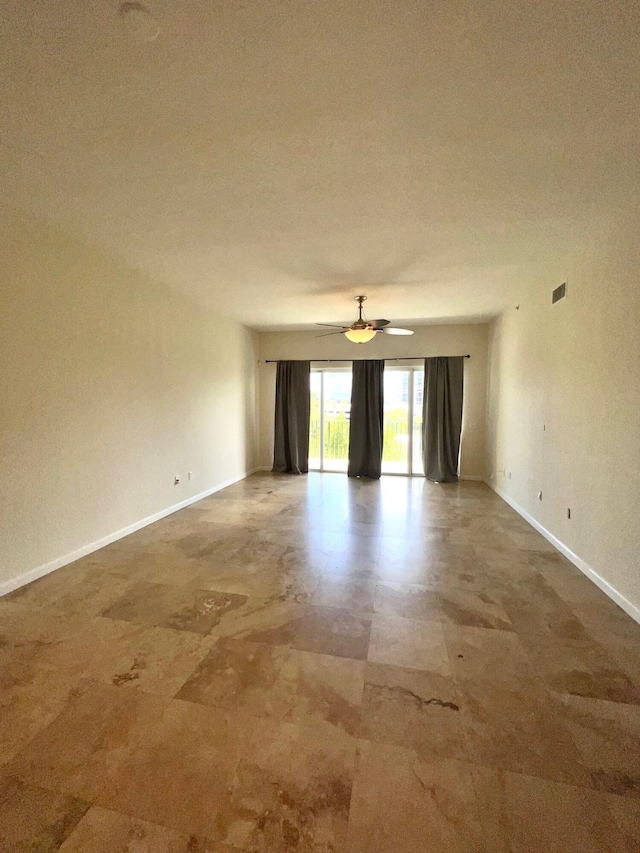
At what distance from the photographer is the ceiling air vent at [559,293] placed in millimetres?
3232

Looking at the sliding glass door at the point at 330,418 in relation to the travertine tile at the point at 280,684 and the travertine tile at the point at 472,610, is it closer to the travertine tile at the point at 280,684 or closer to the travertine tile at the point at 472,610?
the travertine tile at the point at 472,610

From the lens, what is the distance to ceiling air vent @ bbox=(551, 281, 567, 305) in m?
3.23

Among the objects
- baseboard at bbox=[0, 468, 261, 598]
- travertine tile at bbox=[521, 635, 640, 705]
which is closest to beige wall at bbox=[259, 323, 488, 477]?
baseboard at bbox=[0, 468, 261, 598]

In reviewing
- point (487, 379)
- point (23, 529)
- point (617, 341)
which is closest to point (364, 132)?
point (617, 341)

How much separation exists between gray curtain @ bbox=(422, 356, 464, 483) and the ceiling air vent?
260 centimetres

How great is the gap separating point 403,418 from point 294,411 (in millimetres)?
2061

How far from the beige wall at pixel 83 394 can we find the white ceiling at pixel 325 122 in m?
0.43

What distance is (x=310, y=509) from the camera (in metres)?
4.54

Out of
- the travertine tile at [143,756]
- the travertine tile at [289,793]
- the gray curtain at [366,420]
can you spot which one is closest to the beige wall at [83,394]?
the travertine tile at [143,756]

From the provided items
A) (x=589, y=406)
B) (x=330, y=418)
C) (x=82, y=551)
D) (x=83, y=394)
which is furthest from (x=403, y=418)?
(x=82, y=551)

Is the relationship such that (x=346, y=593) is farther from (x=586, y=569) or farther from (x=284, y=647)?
(x=586, y=569)

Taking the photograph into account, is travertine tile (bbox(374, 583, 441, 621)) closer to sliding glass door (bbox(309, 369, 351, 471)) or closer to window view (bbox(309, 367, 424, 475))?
window view (bbox(309, 367, 424, 475))

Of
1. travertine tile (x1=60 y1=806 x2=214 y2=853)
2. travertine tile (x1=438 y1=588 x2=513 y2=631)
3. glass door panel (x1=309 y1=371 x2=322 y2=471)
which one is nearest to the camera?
travertine tile (x1=60 y1=806 x2=214 y2=853)

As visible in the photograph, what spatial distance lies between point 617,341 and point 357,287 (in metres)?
2.52
